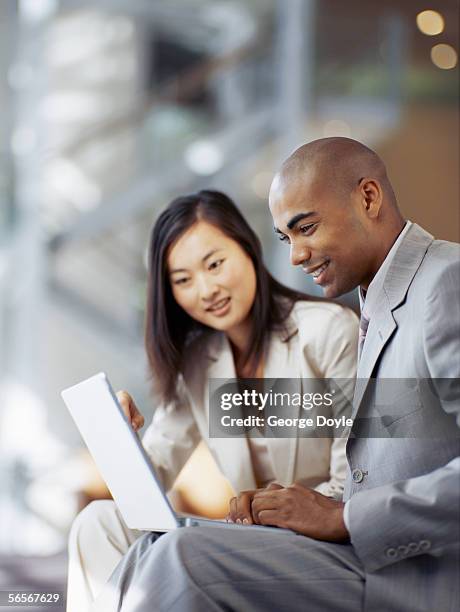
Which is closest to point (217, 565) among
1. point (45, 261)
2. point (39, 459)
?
point (39, 459)

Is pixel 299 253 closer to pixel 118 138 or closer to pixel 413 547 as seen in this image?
pixel 413 547

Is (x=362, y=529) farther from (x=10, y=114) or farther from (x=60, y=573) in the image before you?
(x=10, y=114)

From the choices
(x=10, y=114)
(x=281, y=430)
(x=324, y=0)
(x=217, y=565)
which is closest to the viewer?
(x=217, y=565)

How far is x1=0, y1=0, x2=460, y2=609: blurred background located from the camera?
184 inches

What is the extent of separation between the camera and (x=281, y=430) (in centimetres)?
183

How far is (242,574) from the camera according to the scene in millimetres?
1252

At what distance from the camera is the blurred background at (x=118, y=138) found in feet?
15.4

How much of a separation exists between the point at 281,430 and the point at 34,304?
3.60m

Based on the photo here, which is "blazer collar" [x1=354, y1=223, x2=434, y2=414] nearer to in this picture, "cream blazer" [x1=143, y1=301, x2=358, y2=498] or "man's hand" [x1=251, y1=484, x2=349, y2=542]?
"man's hand" [x1=251, y1=484, x2=349, y2=542]

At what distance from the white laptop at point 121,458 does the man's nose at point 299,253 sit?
13.3 inches

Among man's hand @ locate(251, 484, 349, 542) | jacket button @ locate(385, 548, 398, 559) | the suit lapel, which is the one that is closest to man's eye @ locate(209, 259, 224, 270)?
the suit lapel

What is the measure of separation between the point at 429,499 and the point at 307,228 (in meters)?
0.44

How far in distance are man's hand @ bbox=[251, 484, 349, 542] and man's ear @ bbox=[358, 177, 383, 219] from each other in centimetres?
42

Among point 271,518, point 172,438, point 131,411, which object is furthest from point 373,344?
point 172,438
